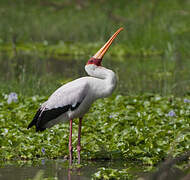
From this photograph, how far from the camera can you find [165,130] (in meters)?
6.68

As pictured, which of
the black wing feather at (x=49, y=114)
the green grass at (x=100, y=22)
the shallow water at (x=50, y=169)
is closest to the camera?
the shallow water at (x=50, y=169)

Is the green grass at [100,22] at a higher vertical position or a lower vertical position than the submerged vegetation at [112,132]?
higher

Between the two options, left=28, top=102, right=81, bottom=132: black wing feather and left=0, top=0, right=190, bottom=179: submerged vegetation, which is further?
left=0, top=0, right=190, bottom=179: submerged vegetation

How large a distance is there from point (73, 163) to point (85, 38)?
9.11 metres

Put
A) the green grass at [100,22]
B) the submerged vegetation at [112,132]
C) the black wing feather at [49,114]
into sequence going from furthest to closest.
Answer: the green grass at [100,22] → the submerged vegetation at [112,132] → the black wing feather at [49,114]

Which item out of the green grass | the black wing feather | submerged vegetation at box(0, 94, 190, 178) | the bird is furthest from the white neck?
the green grass

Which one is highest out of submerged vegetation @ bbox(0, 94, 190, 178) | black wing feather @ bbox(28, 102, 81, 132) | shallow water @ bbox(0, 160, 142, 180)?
black wing feather @ bbox(28, 102, 81, 132)

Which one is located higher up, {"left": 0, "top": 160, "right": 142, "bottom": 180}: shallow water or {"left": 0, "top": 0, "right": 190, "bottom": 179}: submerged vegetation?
{"left": 0, "top": 0, "right": 190, "bottom": 179}: submerged vegetation

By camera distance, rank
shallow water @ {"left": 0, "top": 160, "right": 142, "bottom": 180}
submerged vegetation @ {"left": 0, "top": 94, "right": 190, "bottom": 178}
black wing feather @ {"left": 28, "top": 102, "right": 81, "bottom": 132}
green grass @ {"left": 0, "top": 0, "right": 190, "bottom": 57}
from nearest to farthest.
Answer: shallow water @ {"left": 0, "top": 160, "right": 142, "bottom": 180} < black wing feather @ {"left": 28, "top": 102, "right": 81, "bottom": 132} < submerged vegetation @ {"left": 0, "top": 94, "right": 190, "bottom": 178} < green grass @ {"left": 0, "top": 0, "right": 190, "bottom": 57}

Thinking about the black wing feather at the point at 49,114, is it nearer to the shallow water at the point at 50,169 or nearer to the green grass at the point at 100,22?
the shallow water at the point at 50,169

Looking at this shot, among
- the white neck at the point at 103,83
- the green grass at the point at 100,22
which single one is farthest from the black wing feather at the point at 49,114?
the green grass at the point at 100,22

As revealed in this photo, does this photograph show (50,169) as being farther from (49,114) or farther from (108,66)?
(108,66)

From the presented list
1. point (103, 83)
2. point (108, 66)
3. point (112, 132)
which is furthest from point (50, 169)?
point (108, 66)

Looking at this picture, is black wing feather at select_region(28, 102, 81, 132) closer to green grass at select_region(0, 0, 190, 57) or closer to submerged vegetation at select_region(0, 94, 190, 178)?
submerged vegetation at select_region(0, 94, 190, 178)
